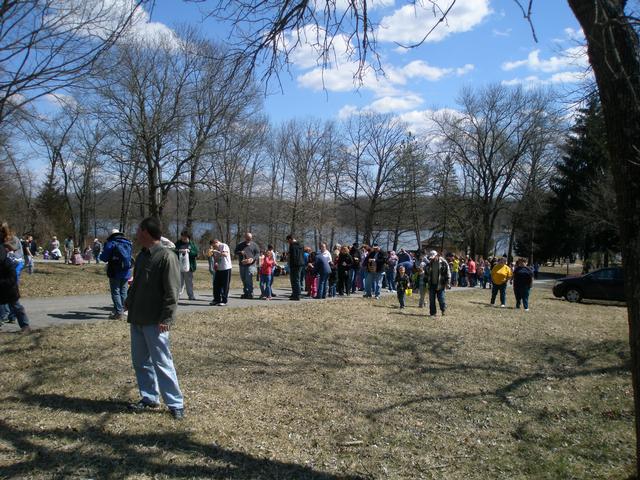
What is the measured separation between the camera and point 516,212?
52.8 meters

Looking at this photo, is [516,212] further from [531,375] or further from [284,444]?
[284,444]

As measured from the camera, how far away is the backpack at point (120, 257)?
909 cm

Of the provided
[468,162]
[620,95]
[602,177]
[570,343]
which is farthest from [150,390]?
[468,162]

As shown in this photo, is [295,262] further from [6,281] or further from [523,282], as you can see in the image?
[6,281]

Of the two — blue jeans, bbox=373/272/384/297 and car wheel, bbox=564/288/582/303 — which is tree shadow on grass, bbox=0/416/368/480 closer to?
blue jeans, bbox=373/272/384/297

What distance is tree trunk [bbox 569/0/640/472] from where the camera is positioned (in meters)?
3.32

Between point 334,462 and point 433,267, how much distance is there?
8956 mm

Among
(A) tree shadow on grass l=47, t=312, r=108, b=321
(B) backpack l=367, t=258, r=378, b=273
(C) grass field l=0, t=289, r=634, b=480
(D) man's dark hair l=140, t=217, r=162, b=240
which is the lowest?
(C) grass field l=0, t=289, r=634, b=480

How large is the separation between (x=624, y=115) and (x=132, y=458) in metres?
4.35

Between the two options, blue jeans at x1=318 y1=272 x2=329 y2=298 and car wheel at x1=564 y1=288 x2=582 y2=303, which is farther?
car wheel at x1=564 y1=288 x2=582 y2=303

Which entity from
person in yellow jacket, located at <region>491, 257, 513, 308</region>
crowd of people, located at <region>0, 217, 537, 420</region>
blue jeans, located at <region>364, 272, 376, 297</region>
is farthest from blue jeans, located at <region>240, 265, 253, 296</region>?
person in yellow jacket, located at <region>491, 257, 513, 308</region>

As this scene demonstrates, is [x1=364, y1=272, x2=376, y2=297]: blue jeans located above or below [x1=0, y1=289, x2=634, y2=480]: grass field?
above

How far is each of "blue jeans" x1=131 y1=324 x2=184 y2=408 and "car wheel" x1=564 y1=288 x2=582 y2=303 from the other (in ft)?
65.5

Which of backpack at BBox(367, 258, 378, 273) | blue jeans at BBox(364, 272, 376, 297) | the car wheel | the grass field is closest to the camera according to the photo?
the grass field
